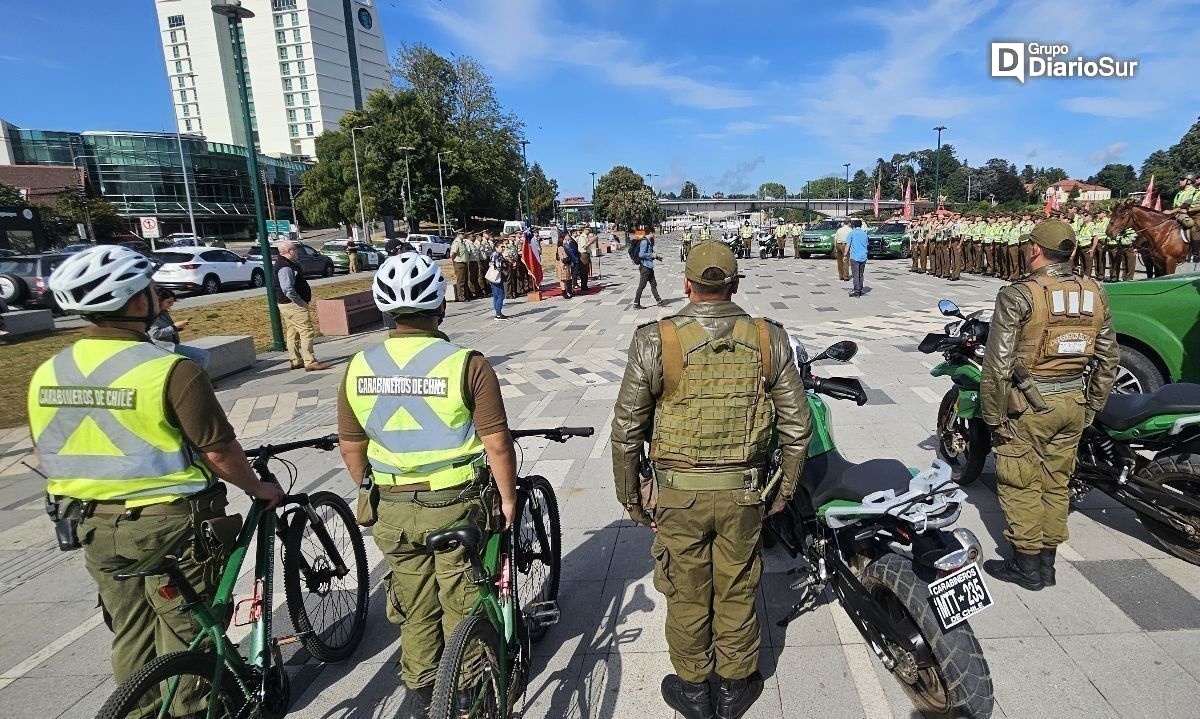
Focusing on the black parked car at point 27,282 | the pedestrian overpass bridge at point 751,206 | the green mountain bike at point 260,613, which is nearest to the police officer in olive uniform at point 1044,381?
the green mountain bike at point 260,613

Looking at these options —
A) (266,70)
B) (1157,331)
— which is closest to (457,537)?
(1157,331)

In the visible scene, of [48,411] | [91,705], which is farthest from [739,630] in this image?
[91,705]

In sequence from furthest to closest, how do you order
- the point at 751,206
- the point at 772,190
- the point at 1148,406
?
the point at 772,190, the point at 751,206, the point at 1148,406

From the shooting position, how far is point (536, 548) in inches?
128

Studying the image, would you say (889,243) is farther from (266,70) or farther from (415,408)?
(266,70)

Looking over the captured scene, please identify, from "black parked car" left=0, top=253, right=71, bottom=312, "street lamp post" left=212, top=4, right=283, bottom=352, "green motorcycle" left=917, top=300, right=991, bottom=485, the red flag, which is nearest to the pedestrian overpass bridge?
the red flag

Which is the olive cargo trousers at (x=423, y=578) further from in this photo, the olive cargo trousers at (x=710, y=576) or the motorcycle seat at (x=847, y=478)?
the motorcycle seat at (x=847, y=478)

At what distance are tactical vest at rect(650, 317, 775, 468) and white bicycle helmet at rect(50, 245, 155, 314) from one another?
180 cm

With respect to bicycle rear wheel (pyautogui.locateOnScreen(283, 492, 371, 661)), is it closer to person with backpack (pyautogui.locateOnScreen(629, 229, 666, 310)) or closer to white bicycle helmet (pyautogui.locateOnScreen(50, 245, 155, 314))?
white bicycle helmet (pyautogui.locateOnScreen(50, 245, 155, 314))

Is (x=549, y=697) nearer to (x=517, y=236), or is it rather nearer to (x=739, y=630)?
(x=739, y=630)

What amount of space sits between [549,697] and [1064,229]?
3.36m

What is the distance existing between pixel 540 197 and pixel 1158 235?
89.1 metres

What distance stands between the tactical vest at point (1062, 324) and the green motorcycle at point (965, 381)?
85 cm

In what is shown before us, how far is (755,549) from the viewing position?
2.37 m
